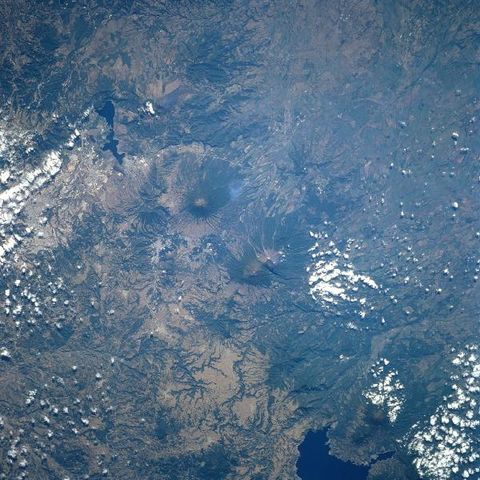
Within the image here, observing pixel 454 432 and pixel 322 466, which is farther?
pixel 322 466

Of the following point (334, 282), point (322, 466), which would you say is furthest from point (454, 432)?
point (334, 282)

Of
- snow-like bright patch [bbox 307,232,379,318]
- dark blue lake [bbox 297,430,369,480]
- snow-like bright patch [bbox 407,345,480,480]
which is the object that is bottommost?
dark blue lake [bbox 297,430,369,480]

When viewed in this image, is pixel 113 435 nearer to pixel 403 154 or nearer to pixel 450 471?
pixel 450 471

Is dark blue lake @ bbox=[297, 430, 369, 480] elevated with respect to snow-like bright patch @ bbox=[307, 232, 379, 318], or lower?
lower

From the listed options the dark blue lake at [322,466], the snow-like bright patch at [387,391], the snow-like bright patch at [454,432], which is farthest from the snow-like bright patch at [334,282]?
the dark blue lake at [322,466]

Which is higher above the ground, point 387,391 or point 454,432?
point 387,391

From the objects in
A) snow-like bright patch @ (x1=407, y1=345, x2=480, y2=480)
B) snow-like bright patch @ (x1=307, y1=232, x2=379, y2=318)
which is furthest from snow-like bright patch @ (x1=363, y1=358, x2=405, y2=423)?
snow-like bright patch @ (x1=307, y1=232, x2=379, y2=318)

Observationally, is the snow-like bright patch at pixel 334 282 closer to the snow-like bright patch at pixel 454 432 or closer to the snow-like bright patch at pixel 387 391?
the snow-like bright patch at pixel 387 391

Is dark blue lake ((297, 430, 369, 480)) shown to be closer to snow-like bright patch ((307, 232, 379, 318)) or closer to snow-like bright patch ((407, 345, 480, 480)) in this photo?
snow-like bright patch ((407, 345, 480, 480))

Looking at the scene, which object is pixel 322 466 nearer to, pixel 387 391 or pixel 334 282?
pixel 387 391
